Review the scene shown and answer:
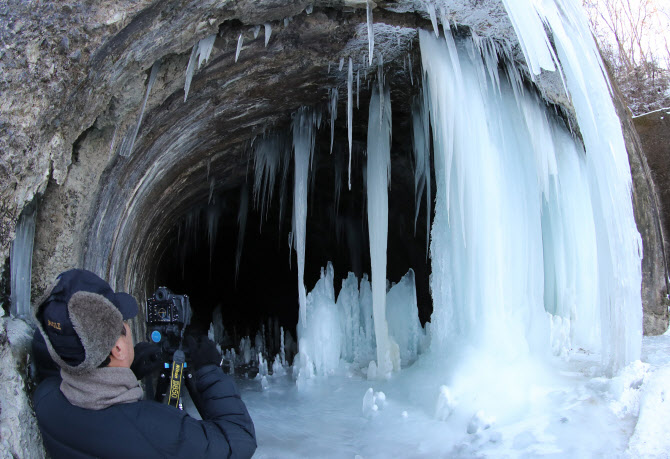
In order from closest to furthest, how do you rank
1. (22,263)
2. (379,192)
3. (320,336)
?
(22,263)
(379,192)
(320,336)

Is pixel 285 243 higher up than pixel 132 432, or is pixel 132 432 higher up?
pixel 285 243

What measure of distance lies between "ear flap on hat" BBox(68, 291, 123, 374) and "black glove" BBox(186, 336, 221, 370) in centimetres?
33

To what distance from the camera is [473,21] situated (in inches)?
135

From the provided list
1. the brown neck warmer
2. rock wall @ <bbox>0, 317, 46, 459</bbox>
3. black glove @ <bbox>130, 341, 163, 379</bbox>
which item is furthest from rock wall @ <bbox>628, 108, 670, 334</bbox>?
rock wall @ <bbox>0, 317, 46, 459</bbox>

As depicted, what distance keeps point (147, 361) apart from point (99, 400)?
525 millimetres

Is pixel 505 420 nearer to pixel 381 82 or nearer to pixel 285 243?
pixel 381 82

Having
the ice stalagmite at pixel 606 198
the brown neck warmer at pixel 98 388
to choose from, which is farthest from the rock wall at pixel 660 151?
the brown neck warmer at pixel 98 388

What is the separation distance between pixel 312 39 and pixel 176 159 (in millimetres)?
1455

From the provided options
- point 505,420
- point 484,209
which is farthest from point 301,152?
point 505,420

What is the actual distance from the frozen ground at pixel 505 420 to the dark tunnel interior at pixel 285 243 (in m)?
2.44

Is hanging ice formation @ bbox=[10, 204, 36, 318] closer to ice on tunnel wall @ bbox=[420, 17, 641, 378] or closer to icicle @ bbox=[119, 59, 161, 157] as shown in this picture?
icicle @ bbox=[119, 59, 161, 157]

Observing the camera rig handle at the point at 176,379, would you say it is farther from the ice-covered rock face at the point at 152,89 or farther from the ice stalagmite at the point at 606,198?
the ice stalagmite at the point at 606,198

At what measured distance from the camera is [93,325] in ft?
5.28

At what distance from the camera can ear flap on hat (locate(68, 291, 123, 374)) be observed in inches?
62.4
